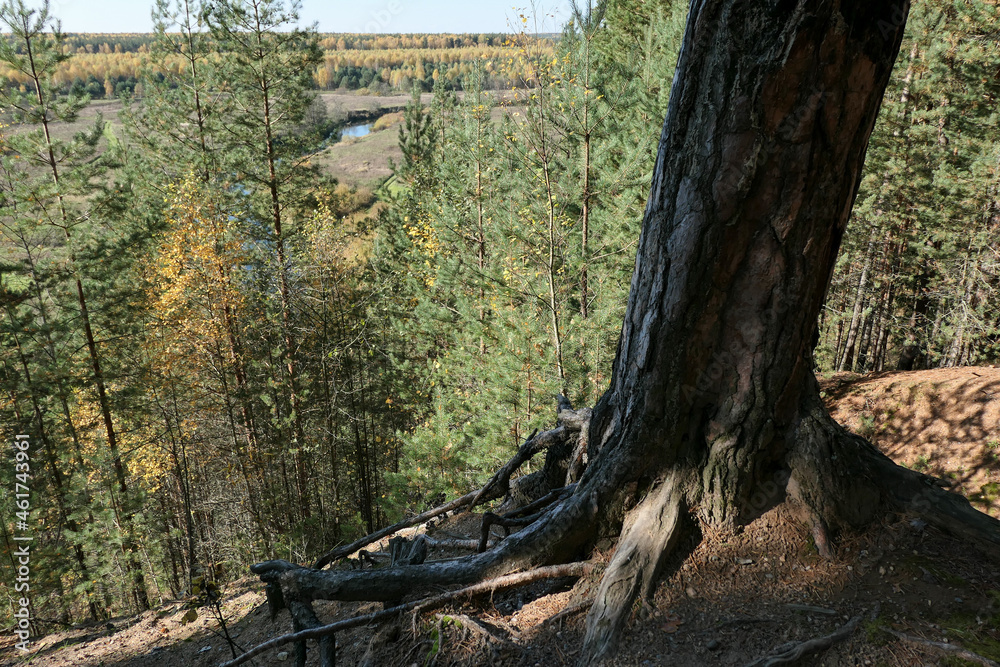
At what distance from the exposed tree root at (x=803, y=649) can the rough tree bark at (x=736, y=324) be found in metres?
0.41

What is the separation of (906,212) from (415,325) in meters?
11.8

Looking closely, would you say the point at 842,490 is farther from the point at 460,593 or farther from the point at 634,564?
the point at 460,593

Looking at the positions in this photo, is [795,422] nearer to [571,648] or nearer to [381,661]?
[571,648]

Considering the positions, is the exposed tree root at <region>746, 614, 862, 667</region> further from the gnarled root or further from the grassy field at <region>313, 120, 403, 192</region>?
the grassy field at <region>313, 120, 403, 192</region>

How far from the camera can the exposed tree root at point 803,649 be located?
1.88 m

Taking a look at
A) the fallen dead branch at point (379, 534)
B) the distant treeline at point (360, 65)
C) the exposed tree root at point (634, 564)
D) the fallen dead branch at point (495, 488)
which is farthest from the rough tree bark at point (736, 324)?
the distant treeline at point (360, 65)

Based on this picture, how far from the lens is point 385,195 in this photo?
24.5m

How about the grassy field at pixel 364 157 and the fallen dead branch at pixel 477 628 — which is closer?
the fallen dead branch at pixel 477 628

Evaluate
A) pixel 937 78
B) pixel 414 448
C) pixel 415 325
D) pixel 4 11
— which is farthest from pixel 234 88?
pixel 937 78

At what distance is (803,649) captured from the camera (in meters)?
1.90

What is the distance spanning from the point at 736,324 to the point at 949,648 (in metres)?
1.31

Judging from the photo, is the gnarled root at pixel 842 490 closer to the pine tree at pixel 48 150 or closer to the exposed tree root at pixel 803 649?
the exposed tree root at pixel 803 649

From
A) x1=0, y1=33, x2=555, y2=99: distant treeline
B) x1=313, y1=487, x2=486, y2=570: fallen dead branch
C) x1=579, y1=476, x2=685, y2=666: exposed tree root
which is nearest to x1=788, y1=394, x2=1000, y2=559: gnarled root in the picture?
x1=579, y1=476, x2=685, y2=666: exposed tree root

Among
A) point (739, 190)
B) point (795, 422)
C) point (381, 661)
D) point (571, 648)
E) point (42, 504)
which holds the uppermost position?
point (739, 190)
